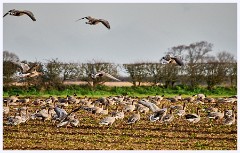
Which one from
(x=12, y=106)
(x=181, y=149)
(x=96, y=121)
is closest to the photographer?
(x=181, y=149)

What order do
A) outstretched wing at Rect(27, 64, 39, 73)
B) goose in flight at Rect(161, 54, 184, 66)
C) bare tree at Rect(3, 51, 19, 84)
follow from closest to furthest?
goose in flight at Rect(161, 54, 184, 66), outstretched wing at Rect(27, 64, 39, 73), bare tree at Rect(3, 51, 19, 84)

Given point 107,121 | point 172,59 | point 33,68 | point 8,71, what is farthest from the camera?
point 8,71

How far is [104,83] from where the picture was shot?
3372 centimetres

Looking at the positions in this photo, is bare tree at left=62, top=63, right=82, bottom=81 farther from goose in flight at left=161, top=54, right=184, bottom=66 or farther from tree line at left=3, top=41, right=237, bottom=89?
goose in flight at left=161, top=54, right=184, bottom=66

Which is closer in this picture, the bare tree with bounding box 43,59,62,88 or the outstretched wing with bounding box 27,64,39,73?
the outstretched wing with bounding box 27,64,39,73

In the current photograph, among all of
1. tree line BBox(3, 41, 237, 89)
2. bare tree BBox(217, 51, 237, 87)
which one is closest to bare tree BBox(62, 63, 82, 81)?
tree line BBox(3, 41, 237, 89)

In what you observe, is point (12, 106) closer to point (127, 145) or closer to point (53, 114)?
point (53, 114)

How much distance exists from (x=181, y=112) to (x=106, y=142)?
5780 mm

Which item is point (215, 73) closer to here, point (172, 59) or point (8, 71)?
point (8, 71)

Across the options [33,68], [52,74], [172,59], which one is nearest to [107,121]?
[33,68]

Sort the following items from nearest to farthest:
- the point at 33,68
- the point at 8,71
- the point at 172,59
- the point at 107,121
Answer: the point at 172,59, the point at 33,68, the point at 107,121, the point at 8,71

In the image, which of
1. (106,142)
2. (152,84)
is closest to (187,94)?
(152,84)

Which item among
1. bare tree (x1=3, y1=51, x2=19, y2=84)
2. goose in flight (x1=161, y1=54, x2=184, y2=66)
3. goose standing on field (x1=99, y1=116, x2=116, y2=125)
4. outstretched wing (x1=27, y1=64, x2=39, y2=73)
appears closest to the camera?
goose in flight (x1=161, y1=54, x2=184, y2=66)

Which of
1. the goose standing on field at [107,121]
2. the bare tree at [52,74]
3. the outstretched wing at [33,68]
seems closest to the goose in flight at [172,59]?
the goose standing on field at [107,121]
